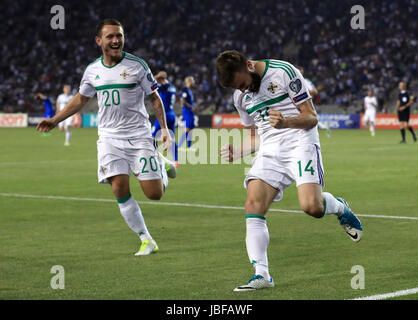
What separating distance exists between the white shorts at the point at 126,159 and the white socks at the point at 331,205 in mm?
2054

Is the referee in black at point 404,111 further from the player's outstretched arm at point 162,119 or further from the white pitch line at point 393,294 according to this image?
the white pitch line at point 393,294

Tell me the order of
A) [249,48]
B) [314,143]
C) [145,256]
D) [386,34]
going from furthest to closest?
[249,48] < [386,34] < [145,256] < [314,143]

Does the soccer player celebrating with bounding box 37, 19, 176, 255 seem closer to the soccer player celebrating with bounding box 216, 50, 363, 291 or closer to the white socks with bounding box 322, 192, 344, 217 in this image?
the soccer player celebrating with bounding box 216, 50, 363, 291

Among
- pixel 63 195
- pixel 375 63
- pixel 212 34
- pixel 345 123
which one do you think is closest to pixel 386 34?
pixel 375 63

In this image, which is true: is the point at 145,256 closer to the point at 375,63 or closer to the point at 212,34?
the point at 375,63

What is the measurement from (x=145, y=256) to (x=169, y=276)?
1.14m

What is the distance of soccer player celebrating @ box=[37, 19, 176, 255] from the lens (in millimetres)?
8438

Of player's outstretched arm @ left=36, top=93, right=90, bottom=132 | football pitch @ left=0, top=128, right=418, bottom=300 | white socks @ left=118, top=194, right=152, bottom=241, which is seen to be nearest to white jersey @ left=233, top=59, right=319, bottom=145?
football pitch @ left=0, top=128, right=418, bottom=300

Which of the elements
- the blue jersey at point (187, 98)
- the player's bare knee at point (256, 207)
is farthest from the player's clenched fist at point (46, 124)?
the blue jersey at point (187, 98)

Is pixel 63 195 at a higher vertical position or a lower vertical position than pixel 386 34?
lower

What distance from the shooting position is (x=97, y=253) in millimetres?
8273

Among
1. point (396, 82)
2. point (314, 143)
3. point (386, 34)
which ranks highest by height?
point (386, 34)

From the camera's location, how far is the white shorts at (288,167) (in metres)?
6.88

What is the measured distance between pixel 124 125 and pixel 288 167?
2.32 meters
